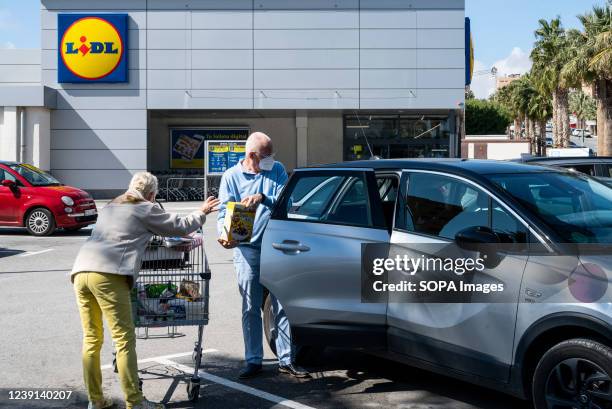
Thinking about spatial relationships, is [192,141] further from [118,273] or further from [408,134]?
[118,273]

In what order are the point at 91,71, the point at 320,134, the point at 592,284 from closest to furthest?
the point at 592,284
the point at 91,71
the point at 320,134

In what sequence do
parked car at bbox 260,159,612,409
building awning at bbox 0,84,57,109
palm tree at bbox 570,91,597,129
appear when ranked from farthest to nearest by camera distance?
palm tree at bbox 570,91,597,129 → building awning at bbox 0,84,57,109 → parked car at bbox 260,159,612,409

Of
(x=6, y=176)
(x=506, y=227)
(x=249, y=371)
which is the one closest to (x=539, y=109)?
(x=6, y=176)

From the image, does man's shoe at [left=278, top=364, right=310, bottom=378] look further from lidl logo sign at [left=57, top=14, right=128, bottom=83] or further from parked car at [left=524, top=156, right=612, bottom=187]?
lidl logo sign at [left=57, top=14, right=128, bottom=83]

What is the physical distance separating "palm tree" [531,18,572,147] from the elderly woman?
4451 centimetres

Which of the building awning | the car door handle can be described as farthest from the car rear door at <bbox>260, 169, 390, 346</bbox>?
the building awning

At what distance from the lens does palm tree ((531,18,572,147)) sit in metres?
46.6

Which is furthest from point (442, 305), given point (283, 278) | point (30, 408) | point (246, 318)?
point (30, 408)

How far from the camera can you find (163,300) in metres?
5.19

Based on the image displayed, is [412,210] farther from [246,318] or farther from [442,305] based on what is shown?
[246,318]

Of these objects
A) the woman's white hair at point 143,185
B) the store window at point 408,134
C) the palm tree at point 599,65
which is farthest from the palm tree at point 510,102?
the woman's white hair at point 143,185

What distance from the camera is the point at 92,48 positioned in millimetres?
32344

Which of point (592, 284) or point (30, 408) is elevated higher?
point (592, 284)

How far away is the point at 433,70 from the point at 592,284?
2999 centimetres
